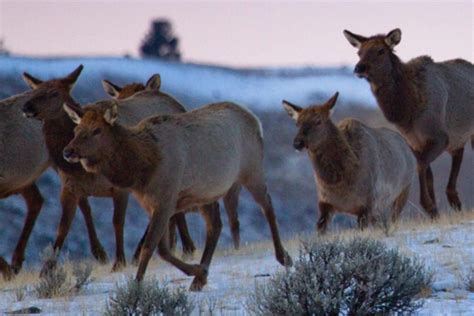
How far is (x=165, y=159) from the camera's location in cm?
1246

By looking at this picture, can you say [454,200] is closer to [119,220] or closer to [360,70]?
[360,70]

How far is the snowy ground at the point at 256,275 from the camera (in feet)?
36.0

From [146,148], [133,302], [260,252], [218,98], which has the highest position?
[146,148]

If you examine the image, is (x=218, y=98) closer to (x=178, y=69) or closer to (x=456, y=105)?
(x=178, y=69)

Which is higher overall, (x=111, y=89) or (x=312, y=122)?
(x=111, y=89)

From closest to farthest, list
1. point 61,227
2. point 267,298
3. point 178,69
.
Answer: point 267,298 < point 61,227 < point 178,69

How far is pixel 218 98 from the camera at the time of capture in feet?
184

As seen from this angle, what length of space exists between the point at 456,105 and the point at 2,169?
652 cm

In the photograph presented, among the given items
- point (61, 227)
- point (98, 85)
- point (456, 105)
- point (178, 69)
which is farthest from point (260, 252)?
point (178, 69)

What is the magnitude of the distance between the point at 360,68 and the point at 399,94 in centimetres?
84

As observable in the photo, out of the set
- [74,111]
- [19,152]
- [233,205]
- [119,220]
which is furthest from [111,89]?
[74,111]

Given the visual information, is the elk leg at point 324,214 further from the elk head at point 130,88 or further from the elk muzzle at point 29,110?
the elk muzzle at point 29,110

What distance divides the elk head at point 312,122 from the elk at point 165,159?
7.87 ft

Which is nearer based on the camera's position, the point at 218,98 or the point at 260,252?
the point at 260,252
